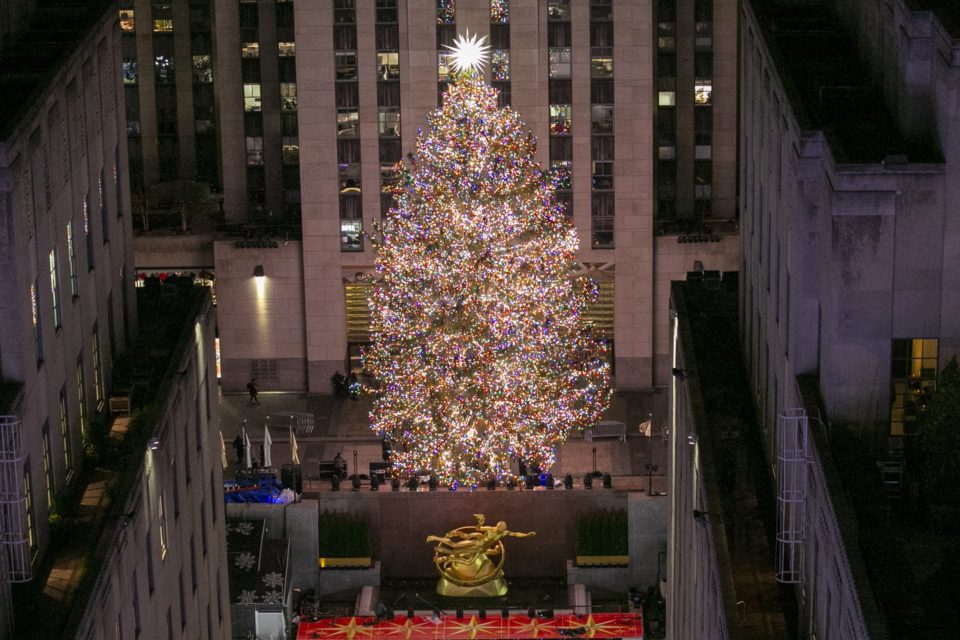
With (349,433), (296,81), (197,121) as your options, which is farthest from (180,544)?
(197,121)

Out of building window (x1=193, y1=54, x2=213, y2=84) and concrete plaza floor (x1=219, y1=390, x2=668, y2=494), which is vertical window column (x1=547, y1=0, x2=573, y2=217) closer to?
concrete plaza floor (x1=219, y1=390, x2=668, y2=494)

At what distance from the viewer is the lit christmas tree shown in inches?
3880

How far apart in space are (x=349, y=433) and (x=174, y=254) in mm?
16021

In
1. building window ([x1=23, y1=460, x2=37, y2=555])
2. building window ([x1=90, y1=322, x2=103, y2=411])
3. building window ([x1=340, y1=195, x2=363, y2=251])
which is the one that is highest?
building window ([x1=340, y1=195, x2=363, y2=251])

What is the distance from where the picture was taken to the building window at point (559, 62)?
4407 inches

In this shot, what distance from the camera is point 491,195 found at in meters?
98.7

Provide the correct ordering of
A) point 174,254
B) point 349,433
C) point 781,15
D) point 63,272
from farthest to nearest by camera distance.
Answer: point 174,254, point 349,433, point 781,15, point 63,272

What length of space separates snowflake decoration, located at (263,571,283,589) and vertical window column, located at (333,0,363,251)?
86.6ft

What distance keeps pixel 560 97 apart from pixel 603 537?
24814mm

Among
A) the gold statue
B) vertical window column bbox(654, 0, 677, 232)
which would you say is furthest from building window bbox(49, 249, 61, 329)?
vertical window column bbox(654, 0, 677, 232)

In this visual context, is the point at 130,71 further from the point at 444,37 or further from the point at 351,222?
the point at 444,37

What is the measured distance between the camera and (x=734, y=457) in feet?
221

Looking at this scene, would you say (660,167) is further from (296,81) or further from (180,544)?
(180,544)

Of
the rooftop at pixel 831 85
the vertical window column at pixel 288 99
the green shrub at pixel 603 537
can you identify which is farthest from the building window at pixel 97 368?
the vertical window column at pixel 288 99
